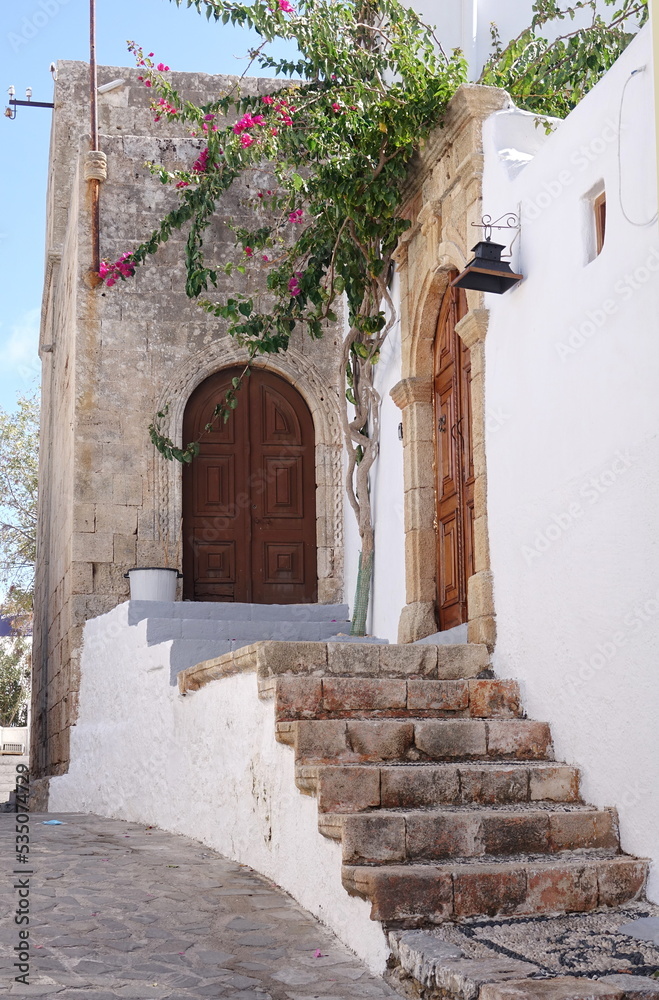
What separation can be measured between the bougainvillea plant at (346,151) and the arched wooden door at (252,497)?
32cm

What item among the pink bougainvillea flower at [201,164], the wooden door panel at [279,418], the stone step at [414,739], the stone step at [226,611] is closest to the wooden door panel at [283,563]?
the stone step at [226,611]

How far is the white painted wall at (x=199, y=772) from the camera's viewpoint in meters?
4.32

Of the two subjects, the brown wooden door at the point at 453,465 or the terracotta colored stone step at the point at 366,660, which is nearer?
the terracotta colored stone step at the point at 366,660

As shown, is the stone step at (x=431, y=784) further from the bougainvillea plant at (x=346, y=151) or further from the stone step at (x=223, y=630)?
the bougainvillea plant at (x=346, y=151)

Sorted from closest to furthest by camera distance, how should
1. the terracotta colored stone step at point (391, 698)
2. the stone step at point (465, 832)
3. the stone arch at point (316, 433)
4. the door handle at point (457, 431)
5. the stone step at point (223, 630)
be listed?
1. the stone step at point (465, 832)
2. the terracotta colored stone step at point (391, 698)
3. the door handle at point (457, 431)
4. the stone step at point (223, 630)
5. the stone arch at point (316, 433)

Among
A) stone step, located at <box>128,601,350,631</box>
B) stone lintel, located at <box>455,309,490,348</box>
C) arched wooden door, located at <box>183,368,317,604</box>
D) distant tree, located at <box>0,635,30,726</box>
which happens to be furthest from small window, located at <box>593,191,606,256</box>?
distant tree, located at <box>0,635,30,726</box>

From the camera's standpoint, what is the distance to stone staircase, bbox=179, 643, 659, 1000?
11.6ft

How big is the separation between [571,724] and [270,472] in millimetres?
5078

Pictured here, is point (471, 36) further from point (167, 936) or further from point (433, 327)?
point (167, 936)

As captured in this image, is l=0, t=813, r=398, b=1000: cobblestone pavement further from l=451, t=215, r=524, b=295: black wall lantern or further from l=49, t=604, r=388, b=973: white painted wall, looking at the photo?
l=451, t=215, r=524, b=295: black wall lantern

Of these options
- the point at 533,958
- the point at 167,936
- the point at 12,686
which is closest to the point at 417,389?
A: the point at 167,936

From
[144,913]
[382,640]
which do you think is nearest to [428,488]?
[382,640]

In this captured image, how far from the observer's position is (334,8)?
275 inches

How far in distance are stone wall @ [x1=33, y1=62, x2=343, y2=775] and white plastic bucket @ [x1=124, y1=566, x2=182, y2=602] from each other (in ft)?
0.81
